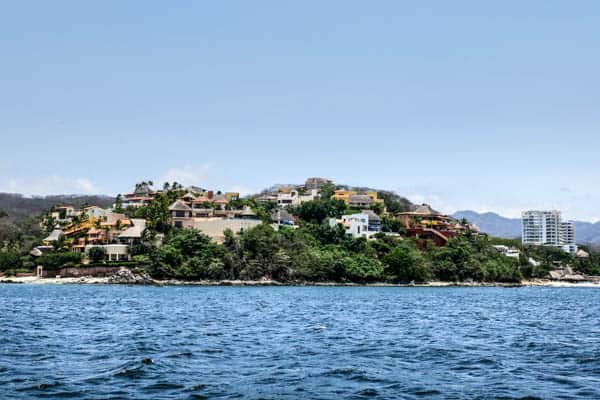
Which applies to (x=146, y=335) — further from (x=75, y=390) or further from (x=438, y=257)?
(x=438, y=257)

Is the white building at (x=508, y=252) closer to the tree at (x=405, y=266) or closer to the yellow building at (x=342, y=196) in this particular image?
the yellow building at (x=342, y=196)

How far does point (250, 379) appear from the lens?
821 inches

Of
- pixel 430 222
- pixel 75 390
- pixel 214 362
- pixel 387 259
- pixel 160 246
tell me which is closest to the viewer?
pixel 75 390

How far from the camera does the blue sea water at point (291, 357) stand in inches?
765

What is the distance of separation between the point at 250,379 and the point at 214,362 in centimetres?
327

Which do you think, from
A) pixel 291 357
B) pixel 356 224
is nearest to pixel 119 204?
pixel 356 224

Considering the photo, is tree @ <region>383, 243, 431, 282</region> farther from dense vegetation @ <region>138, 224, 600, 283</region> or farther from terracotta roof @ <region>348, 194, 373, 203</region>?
terracotta roof @ <region>348, 194, 373, 203</region>

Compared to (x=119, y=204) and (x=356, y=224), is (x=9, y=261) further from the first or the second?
(x=356, y=224)

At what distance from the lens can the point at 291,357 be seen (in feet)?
82.6

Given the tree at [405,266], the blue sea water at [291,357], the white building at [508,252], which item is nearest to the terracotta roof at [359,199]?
the white building at [508,252]

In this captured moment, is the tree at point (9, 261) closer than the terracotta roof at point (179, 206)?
Yes

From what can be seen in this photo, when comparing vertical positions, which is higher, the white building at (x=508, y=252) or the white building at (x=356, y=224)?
the white building at (x=356, y=224)

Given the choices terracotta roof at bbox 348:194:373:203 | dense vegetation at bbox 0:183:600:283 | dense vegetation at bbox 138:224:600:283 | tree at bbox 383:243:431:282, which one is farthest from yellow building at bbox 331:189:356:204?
tree at bbox 383:243:431:282

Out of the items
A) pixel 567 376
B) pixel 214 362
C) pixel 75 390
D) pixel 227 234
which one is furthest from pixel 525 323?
pixel 227 234
